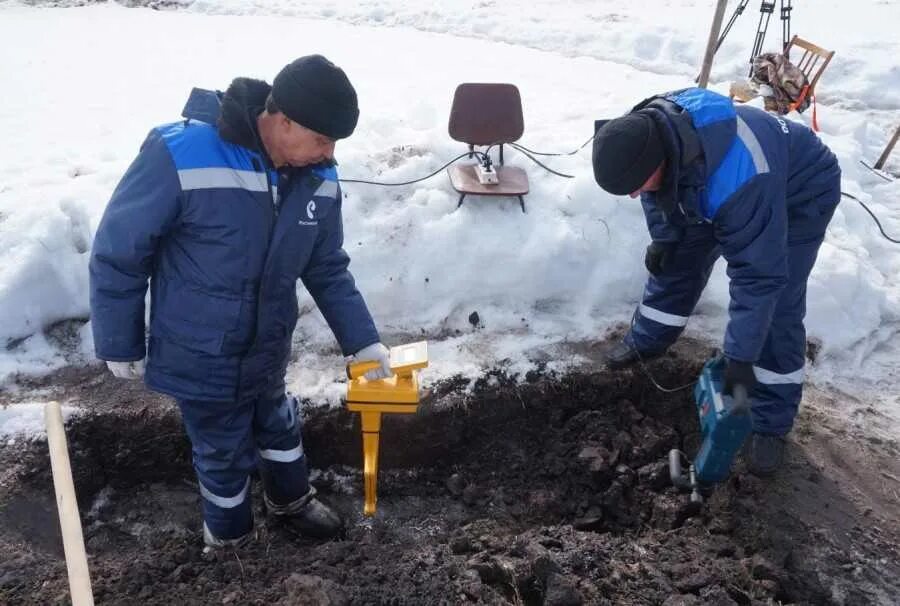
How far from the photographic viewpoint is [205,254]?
2.02 metres

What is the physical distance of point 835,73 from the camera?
26.7 ft

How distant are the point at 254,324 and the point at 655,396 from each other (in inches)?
88.5

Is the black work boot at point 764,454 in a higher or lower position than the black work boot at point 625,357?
lower

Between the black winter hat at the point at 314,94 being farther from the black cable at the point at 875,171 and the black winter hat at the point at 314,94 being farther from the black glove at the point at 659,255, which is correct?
the black cable at the point at 875,171

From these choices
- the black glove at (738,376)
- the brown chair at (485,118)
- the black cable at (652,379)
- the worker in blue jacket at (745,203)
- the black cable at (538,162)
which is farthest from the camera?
the black cable at (538,162)

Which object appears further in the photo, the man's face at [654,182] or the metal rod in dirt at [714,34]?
the metal rod in dirt at [714,34]

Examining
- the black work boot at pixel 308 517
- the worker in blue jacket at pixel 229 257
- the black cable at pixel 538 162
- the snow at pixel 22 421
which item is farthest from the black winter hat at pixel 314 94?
the black cable at pixel 538 162

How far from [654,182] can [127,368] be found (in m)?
2.03

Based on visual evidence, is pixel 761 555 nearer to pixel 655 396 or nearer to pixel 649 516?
pixel 649 516

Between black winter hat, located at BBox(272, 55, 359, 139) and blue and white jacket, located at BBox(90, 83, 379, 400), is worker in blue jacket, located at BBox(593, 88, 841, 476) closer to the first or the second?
black winter hat, located at BBox(272, 55, 359, 139)

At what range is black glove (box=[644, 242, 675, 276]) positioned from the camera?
10.3ft

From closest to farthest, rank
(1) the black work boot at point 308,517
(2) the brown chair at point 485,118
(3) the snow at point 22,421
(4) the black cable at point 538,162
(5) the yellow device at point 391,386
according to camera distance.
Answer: (5) the yellow device at point 391,386, (1) the black work boot at point 308,517, (3) the snow at point 22,421, (2) the brown chair at point 485,118, (4) the black cable at point 538,162

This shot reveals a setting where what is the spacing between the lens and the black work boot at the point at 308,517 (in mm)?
2801

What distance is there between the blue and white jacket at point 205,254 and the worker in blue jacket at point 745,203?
3.68ft
